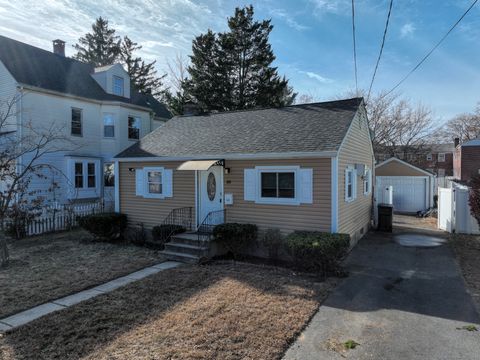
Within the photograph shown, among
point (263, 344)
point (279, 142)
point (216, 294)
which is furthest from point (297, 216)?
point (263, 344)

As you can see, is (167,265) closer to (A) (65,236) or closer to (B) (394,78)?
(A) (65,236)

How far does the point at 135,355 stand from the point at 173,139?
950 cm

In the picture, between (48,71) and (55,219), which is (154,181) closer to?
(55,219)

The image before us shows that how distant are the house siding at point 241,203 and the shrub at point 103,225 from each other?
665 mm

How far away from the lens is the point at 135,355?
411 centimetres

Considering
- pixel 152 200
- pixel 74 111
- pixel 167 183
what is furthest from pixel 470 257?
pixel 74 111

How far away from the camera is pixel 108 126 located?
1862 centimetres

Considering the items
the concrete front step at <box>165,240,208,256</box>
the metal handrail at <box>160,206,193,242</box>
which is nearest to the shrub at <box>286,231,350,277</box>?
the concrete front step at <box>165,240,208,256</box>

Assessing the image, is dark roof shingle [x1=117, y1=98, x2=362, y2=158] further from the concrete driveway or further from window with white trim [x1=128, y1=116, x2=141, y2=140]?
window with white trim [x1=128, y1=116, x2=141, y2=140]

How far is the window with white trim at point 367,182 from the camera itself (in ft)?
42.8

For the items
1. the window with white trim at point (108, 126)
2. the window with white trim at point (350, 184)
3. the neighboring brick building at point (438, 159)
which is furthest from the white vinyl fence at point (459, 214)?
the neighboring brick building at point (438, 159)

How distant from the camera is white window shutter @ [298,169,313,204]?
879 cm

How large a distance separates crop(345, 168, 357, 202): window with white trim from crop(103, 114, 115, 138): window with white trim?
45.3 feet

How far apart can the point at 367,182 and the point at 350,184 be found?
3.86 m
